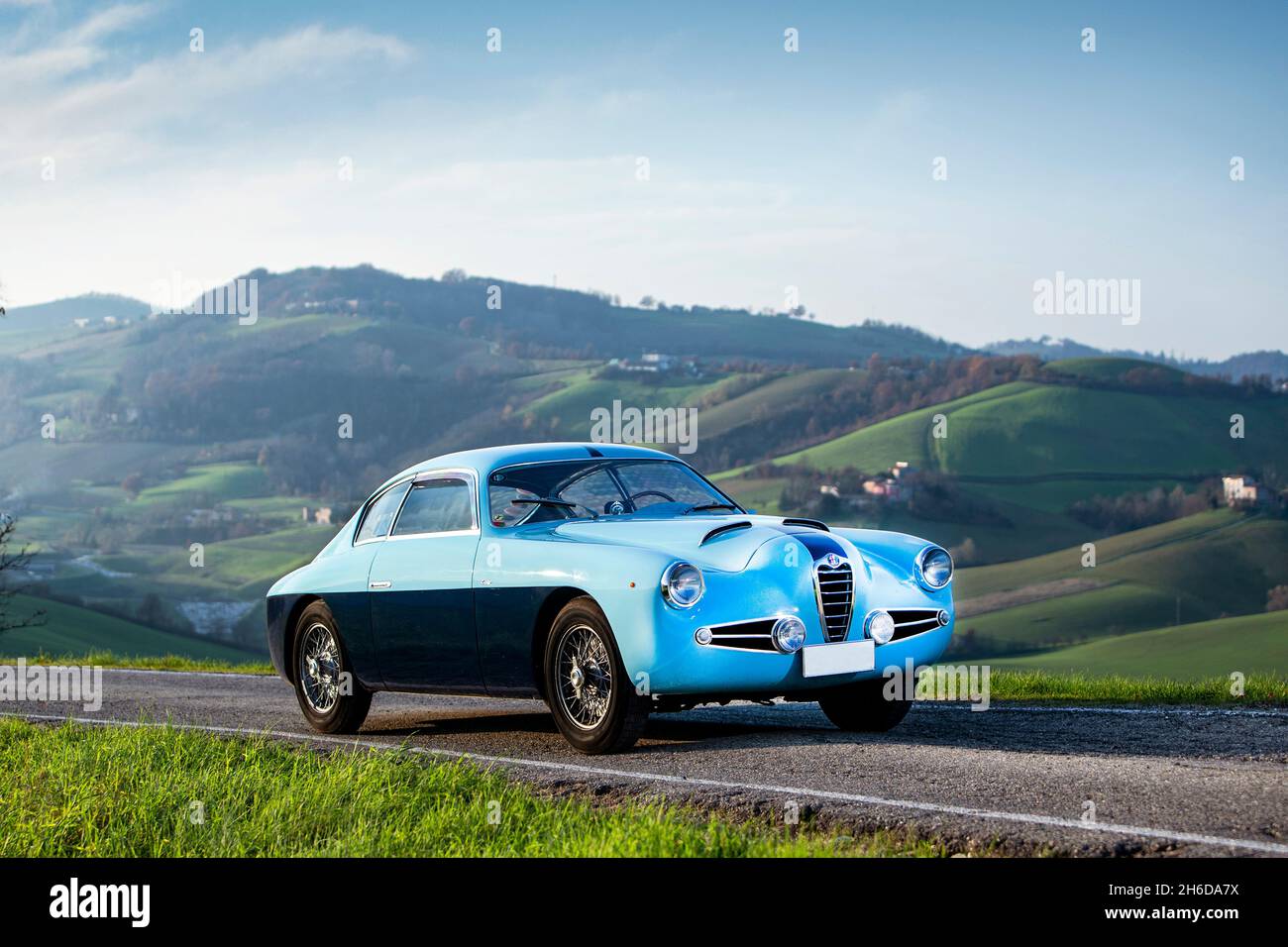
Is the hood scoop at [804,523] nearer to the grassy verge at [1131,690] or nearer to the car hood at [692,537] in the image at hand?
the car hood at [692,537]

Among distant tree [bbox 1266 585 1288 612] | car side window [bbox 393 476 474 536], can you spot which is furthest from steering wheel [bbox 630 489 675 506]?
distant tree [bbox 1266 585 1288 612]

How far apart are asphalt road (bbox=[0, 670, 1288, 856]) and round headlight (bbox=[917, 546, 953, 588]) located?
930 millimetres

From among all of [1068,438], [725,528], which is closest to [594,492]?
[725,528]

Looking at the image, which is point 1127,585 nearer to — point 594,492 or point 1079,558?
point 1079,558

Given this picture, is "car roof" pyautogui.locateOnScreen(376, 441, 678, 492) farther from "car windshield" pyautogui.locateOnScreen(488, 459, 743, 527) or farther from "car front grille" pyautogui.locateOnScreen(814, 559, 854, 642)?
"car front grille" pyautogui.locateOnScreen(814, 559, 854, 642)

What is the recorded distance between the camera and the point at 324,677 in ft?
33.4

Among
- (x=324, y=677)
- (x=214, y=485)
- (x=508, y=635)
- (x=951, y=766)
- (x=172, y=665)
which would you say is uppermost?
(x=214, y=485)

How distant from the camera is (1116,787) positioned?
20.6ft

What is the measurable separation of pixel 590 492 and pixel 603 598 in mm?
1420

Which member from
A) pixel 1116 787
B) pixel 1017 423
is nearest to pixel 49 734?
pixel 1116 787

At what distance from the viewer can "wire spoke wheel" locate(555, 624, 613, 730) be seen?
7855mm

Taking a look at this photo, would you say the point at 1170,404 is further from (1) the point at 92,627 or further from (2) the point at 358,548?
(2) the point at 358,548

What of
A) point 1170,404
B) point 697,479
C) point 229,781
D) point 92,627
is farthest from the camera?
point 1170,404
